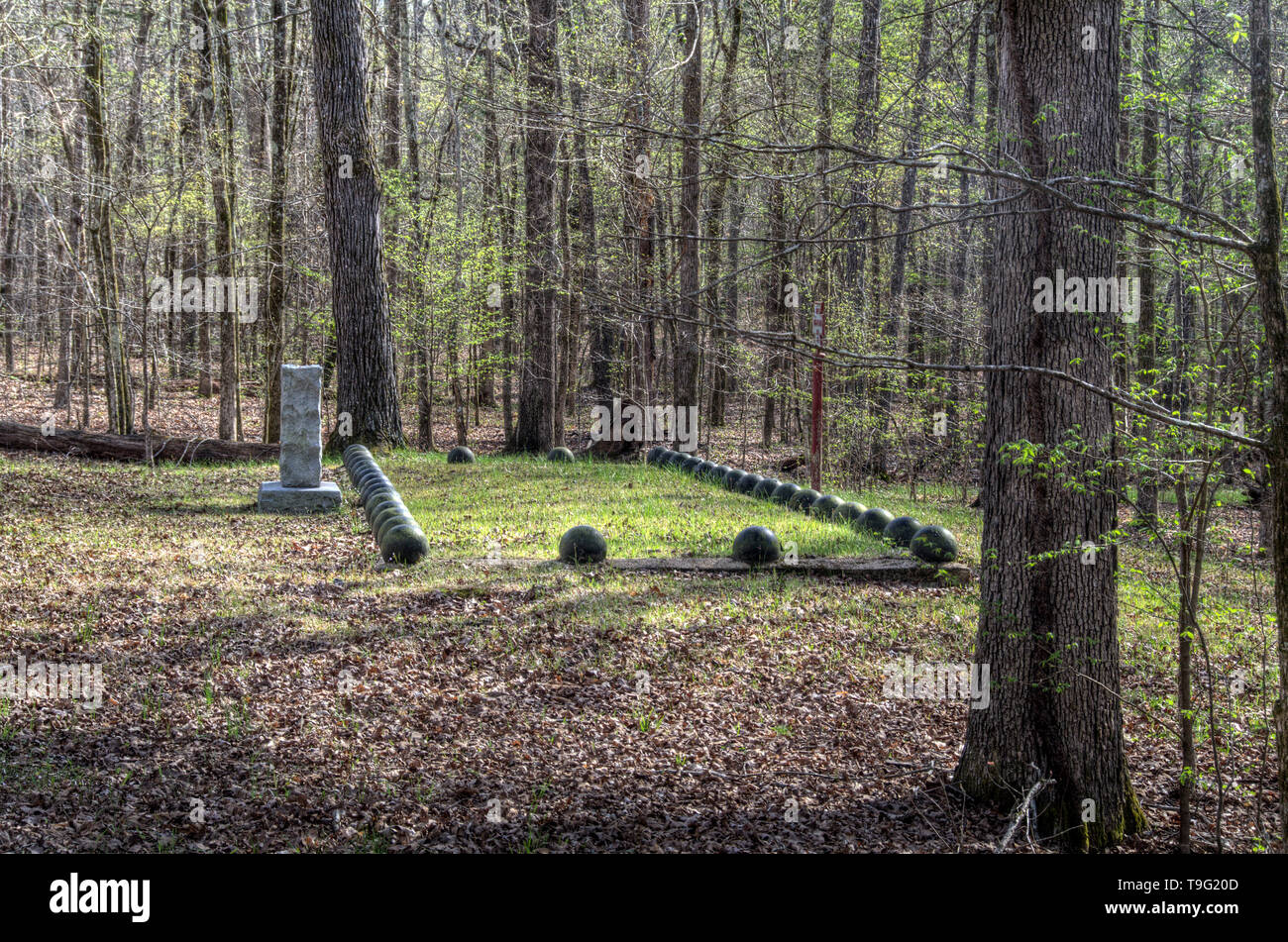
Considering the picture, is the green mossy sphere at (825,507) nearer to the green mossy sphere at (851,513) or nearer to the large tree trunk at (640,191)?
the green mossy sphere at (851,513)

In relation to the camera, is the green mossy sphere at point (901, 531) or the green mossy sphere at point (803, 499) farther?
the green mossy sphere at point (803, 499)

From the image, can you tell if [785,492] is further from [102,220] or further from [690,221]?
[102,220]

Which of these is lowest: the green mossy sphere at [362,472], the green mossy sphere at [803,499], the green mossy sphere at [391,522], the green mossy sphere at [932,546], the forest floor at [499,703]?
the forest floor at [499,703]

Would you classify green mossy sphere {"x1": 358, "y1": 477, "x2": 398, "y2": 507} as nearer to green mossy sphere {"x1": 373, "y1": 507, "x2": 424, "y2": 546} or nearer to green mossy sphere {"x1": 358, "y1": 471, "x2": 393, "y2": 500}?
green mossy sphere {"x1": 358, "y1": 471, "x2": 393, "y2": 500}

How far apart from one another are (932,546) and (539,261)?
368 inches

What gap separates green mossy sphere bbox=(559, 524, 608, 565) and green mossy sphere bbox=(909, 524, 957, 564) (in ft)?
10.1

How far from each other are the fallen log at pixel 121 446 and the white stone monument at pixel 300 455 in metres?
3.63

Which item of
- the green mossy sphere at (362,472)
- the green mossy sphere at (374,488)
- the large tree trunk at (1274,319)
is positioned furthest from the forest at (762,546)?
the green mossy sphere at (374,488)

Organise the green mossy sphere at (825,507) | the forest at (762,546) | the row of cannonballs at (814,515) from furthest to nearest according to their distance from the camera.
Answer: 1. the green mossy sphere at (825,507)
2. the row of cannonballs at (814,515)
3. the forest at (762,546)

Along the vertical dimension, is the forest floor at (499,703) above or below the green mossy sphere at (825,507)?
below

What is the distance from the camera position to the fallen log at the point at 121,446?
1427 cm

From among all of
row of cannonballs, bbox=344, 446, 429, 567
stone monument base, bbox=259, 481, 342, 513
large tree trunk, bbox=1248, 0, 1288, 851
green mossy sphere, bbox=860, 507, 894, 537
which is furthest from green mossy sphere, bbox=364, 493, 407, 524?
large tree trunk, bbox=1248, 0, 1288, 851

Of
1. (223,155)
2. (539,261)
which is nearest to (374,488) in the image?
(539,261)

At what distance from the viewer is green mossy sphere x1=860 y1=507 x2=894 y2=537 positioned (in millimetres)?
10867
